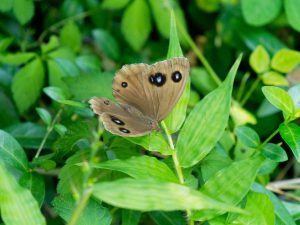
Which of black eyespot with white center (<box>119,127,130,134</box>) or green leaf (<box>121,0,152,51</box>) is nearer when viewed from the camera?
black eyespot with white center (<box>119,127,130,134</box>)

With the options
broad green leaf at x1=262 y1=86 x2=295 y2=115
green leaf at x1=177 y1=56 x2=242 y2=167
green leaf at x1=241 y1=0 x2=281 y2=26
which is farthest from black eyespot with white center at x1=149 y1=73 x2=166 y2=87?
green leaf at x1=241 y1=0 x2=281 y2=26

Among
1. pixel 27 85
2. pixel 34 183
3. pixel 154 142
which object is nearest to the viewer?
pixel 154 142

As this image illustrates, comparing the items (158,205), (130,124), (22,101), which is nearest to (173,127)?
(130,124)

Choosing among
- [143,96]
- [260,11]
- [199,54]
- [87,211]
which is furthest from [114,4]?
[87,211]

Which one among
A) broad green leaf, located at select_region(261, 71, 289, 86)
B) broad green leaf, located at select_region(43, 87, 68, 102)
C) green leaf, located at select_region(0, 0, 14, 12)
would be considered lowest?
broad green leaf, located at select_region(261, 71, 289, 86)

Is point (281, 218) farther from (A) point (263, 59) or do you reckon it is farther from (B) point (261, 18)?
(B) point (261, 18)

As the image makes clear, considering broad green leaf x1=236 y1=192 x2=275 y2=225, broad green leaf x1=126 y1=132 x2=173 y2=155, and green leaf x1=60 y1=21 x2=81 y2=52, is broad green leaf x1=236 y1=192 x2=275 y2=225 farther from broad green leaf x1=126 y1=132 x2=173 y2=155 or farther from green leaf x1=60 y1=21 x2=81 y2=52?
green leaf x1=60 y1=21 x2=81 y2=52

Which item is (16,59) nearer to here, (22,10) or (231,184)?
(22,10)
